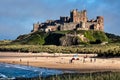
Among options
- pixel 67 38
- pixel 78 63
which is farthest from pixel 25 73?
pixel 67 38

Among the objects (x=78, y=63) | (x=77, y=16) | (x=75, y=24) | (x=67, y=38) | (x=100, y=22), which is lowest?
(x=78, y=63)

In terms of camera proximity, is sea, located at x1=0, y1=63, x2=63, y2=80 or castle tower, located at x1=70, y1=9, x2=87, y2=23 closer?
Answer: sea, located at x1=0, y1=63, x2=63, y2=80

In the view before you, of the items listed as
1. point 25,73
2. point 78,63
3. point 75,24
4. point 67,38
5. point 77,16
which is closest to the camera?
point 25,73

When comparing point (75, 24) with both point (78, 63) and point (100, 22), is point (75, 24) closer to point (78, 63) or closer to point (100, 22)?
point (100, 22)

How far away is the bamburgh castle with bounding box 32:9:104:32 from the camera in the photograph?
127562 mm

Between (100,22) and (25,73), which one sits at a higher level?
(100,22)

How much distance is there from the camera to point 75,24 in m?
Answer: 130

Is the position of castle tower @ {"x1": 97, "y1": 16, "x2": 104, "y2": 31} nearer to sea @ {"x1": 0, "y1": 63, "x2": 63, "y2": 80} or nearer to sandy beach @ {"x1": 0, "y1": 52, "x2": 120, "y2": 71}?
sandy beach @ {"x1": 0, "y1": 52, "x2": 120, "y2": 71}

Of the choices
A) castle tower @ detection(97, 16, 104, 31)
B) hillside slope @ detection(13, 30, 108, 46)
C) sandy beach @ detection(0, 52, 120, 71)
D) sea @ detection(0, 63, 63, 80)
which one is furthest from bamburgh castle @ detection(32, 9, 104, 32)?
sea @ detection(0, 63, 63, 80)

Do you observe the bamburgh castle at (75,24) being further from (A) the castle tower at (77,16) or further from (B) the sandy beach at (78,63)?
(B) the sandy beach at (78,63)

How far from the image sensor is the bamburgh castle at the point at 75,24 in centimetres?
12756

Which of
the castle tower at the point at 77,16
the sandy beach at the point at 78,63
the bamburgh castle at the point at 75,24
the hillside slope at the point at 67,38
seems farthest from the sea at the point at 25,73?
the castle tower at the point at 77,16

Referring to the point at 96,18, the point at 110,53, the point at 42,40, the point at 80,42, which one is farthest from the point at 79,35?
the point at 110,53

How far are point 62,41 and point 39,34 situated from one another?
16426mm
